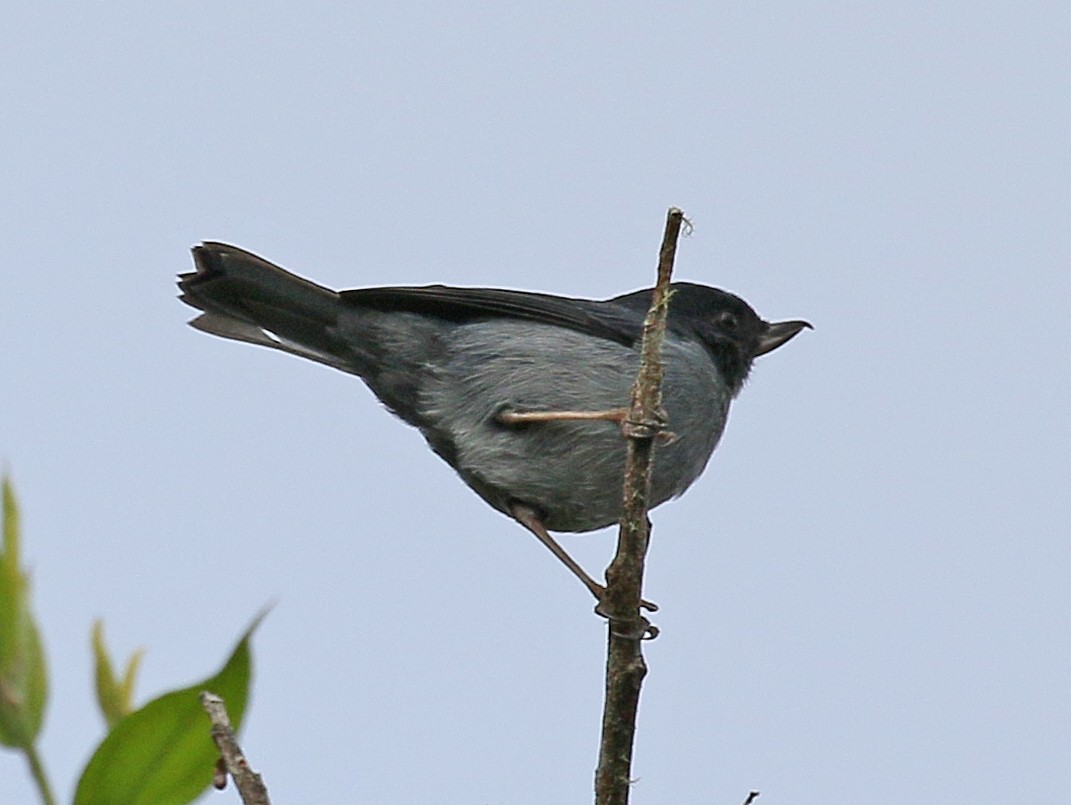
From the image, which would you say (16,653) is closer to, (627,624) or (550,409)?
(627,624)

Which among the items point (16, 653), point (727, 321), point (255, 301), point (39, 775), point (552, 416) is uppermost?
point (727, 321)

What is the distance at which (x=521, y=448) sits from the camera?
20.1 ft

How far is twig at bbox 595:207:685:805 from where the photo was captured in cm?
370

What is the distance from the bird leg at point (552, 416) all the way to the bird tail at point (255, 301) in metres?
0.87

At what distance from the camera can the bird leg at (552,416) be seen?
5.75 meters

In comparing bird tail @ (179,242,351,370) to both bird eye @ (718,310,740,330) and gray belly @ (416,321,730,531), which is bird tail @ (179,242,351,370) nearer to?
gray belly @ (416,321,730,531)

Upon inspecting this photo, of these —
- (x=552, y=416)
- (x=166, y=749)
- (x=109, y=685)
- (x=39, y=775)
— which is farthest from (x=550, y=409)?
(x=39, y=775)

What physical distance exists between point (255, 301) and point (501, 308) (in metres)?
1.07

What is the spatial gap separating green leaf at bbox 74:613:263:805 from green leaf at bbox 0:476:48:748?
86 mm

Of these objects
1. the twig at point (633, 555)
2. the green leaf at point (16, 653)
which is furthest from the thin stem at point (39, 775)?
the twig at point (633, 555)

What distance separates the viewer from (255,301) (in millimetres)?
6320

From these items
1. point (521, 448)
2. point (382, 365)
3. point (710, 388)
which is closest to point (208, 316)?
point (382, 365)

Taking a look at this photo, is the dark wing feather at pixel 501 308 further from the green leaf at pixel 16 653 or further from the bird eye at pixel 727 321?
the green leaf at pixel 16 653

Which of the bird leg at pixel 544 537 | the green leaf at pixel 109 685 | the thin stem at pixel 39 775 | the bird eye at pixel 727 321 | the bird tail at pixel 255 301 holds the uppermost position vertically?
the bird eye at pixel 727 321
